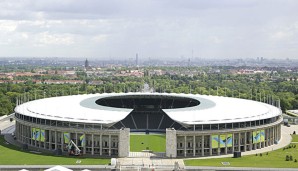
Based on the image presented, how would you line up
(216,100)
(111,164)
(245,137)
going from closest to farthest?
(111,164), (245,137), (216,100)

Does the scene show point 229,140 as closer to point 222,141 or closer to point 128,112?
point 222,141

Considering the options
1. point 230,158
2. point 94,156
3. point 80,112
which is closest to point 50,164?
point 94,156

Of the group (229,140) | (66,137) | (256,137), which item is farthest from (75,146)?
(256,137)

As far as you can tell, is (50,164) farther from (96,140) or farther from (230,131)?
(230,131)

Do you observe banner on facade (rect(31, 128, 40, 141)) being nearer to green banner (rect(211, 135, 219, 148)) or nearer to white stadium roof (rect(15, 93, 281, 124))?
white stadium roof (rect(15, 93, 281, 124))

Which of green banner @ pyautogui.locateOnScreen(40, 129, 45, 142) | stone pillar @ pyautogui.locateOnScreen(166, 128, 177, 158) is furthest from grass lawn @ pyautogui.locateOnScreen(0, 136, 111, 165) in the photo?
stone pillar @ pyautogui.locateOnScreen(166, 128, 177, 158)

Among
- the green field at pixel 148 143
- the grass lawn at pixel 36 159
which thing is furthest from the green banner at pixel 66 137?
the green field at pixel 148 143
